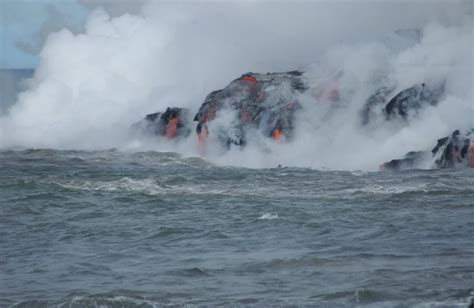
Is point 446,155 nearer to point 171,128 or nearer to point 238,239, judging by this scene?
point 238,239

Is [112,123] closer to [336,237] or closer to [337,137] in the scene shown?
[337,137]

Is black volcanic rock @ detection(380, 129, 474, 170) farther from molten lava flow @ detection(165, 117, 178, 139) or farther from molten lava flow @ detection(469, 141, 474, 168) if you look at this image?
molten lava flow @ detection(165, 117, 178, 139)

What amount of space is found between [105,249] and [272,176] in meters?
10.5

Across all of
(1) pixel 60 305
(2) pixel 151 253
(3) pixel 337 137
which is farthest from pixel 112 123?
(1) pixel 60 305

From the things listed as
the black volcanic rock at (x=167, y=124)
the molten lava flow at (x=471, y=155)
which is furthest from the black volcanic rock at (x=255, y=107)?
the molten lava flow at (x=471, y=155)

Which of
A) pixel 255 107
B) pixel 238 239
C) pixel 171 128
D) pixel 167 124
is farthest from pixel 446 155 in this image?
pixel 167 124

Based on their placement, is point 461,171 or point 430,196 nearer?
point 430,196

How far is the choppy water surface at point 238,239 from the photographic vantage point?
13828mm

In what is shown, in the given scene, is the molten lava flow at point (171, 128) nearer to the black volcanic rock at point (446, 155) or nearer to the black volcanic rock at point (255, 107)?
the black volcanic rock at point (255, 107)

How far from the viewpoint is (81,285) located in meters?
14.6

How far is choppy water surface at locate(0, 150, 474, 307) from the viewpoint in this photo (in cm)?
1383

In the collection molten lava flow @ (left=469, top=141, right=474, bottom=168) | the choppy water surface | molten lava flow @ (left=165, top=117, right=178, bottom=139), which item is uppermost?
molten lava flow @ (left=165, top=117, right=178, bottom=139)

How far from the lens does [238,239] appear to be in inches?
698

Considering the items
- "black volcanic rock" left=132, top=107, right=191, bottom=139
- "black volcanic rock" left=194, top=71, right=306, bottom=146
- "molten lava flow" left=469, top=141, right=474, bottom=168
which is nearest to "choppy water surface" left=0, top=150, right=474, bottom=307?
"molten lava flow" left=469, top=141, right=474, bottom=168
